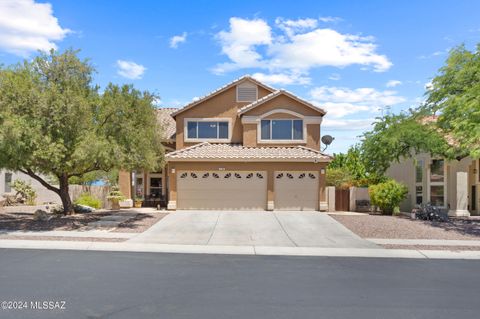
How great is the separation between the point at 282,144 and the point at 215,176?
4560 mm

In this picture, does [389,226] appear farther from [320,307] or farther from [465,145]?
[320,307]

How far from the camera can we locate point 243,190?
24812 mm

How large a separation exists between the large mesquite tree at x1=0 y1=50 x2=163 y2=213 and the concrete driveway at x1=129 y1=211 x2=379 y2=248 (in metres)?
3.32

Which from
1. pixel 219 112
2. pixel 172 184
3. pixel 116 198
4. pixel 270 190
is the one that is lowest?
pixel 116 198

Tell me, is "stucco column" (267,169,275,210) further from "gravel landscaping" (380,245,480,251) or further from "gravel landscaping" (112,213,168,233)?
"gravel landscaping" (380,245,480,251)

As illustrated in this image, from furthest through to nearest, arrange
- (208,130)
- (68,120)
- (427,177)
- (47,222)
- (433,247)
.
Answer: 1. (208,130)
2. (427,177)
3. (47,222)
4. (68,120)
5. (433,247)

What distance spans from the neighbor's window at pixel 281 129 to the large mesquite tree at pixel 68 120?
8460mm

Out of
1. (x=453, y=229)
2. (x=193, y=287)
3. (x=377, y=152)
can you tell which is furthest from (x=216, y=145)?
(x=193, y=287)

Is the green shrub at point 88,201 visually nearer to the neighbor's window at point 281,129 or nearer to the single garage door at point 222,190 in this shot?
the single garage door at point 222,190

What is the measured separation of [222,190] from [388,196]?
888 centimetres

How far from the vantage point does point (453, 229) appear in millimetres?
18875

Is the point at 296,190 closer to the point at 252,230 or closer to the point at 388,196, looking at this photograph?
the point at 388,196

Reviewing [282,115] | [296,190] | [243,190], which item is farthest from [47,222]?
[282,115]

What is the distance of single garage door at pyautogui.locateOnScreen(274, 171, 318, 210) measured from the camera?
81.2 ft
